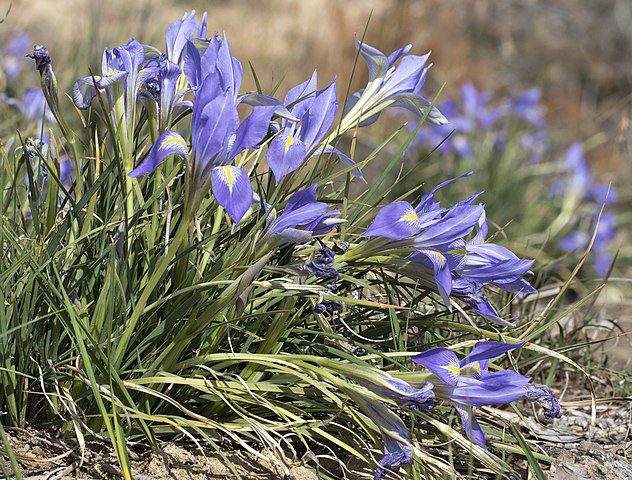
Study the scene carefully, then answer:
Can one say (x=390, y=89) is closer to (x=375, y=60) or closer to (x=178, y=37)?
(x=375, y=60)

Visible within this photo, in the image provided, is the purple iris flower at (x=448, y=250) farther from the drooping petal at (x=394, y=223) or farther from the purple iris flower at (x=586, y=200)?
the purple iris flower at (x=586, y=200)

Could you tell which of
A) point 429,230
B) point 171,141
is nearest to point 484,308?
point 429,230

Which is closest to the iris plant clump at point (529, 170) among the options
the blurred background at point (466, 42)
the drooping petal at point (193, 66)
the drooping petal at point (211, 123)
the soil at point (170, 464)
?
the blurred background at point (466, 42)

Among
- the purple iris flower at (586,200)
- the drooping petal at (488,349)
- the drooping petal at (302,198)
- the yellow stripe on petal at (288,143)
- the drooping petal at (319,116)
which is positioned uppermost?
the drooping petal at (319,116)

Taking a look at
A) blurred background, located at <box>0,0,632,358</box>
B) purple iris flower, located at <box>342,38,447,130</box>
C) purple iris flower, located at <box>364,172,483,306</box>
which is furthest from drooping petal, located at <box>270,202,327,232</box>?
blurred background, located at <box>0,0,632,358</box>

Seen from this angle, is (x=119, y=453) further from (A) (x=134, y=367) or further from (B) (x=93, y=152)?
(B) (x=93, y=152)

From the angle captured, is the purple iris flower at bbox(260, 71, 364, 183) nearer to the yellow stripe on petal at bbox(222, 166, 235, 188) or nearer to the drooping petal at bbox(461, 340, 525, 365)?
the yellow stripe on petal at bbox(222, 166, 235, 188)
